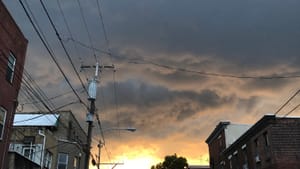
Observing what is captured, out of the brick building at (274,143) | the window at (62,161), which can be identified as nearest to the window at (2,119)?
the window at (62,161)

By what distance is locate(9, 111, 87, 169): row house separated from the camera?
110 ft

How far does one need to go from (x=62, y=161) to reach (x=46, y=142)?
205 inches

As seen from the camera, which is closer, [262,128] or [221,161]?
[262,128]

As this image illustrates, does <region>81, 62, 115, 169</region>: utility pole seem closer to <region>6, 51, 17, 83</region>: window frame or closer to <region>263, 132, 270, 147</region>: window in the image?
<region>6, 51, 17, 83</region>: window frame

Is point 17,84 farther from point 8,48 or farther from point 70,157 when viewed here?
point 70,157

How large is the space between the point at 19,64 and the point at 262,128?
21.1m

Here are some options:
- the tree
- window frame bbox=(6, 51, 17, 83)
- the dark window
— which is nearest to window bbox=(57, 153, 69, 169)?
the dark window

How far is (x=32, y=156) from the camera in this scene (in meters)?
33.9

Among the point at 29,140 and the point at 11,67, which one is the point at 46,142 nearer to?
the point at 29,140

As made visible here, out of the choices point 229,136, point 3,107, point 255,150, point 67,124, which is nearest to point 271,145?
point 255,150

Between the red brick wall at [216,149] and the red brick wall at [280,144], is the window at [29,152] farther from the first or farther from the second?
the red brick wall at [216,149]

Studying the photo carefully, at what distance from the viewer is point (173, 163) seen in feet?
267

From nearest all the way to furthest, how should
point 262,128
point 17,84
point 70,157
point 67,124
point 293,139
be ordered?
point 17,84, point 293,139, point 262,128, point 70,157, point 67,124

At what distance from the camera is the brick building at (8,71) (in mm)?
22078
